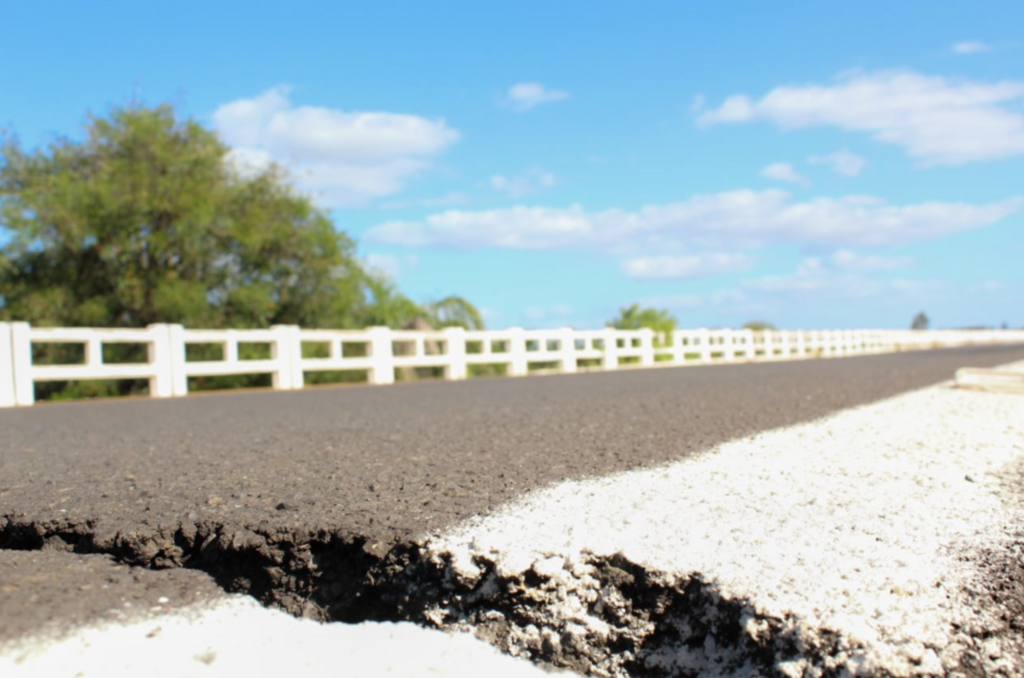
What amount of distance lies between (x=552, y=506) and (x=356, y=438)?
108 inches

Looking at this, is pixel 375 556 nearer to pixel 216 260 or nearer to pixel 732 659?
pixel 732 659

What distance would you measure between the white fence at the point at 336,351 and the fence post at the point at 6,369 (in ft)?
0.04

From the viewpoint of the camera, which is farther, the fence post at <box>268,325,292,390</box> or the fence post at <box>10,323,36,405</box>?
the fence post at <box>268,325,292,390</box>

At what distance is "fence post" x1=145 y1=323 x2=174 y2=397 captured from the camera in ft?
43.1

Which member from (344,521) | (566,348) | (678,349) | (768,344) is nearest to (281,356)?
(566,348)

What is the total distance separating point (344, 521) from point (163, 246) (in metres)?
18.9

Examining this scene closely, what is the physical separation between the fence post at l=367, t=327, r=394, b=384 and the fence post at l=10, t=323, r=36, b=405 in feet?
19.6

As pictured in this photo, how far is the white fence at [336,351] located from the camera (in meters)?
12.3

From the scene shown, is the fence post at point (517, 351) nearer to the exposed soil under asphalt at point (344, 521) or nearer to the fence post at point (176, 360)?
the fence post at point (176, 360)

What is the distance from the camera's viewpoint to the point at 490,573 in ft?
8.27

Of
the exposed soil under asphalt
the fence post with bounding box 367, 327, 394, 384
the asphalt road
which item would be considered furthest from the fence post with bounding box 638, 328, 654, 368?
the exposed soil under asphalt

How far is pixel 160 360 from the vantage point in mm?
13211

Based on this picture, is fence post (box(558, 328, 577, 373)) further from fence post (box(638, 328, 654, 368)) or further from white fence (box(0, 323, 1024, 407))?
fence post (box(638, 328, 654, 368))

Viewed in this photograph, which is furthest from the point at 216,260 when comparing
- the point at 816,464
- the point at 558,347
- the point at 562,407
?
the point at 816,464
